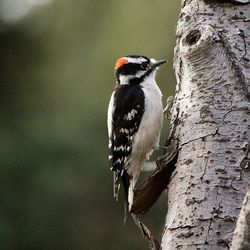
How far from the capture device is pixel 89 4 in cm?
1266

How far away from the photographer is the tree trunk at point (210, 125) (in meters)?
4.36

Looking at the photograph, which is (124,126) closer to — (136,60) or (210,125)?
(136,60)

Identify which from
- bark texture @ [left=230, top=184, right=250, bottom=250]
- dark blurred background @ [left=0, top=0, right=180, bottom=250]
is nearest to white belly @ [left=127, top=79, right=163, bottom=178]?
dark blurred background @ [left=0, top=0, right=180, bottom=250]

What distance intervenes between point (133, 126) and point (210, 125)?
1400mm

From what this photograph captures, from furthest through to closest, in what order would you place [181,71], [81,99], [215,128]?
[81,99]
[181,71]
[215,128]

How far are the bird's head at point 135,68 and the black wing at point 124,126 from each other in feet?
0.53

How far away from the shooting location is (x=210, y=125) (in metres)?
4.71

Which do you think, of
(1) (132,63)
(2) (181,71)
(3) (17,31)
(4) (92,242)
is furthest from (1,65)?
(2) (181,71)

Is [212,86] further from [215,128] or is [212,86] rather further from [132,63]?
[132,63]

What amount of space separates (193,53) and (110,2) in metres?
7.92

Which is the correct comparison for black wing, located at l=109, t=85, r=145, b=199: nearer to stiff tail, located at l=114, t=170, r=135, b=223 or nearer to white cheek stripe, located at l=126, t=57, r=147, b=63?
stiff tail, located at l=114, t=170, r=135, b=223

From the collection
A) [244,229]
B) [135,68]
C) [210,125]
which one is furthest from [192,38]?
[244,229]

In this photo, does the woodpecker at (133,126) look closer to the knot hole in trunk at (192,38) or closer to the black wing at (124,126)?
the black wing at (124,126)

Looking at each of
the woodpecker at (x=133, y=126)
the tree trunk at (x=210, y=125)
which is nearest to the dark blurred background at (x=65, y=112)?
the woodpecker at (x=133, y=126)
